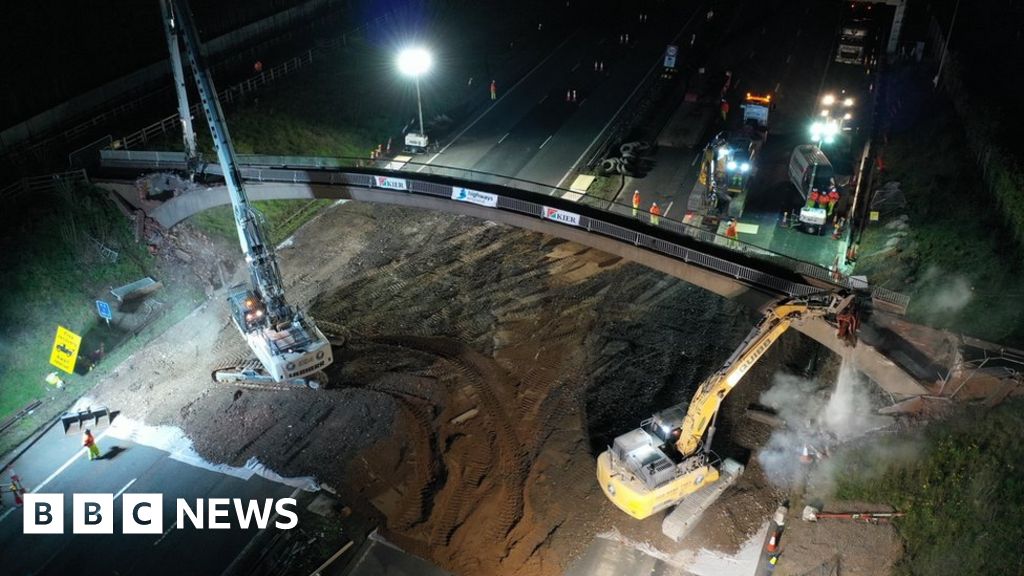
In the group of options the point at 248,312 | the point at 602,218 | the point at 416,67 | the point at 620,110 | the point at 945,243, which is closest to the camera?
the point at 248,312

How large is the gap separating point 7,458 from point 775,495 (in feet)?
90.2

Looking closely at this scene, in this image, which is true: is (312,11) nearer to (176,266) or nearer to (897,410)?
(176,266)

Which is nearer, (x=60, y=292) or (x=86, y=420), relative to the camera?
(x=86, y=420)

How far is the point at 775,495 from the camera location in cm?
2395

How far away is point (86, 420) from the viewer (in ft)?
91.9

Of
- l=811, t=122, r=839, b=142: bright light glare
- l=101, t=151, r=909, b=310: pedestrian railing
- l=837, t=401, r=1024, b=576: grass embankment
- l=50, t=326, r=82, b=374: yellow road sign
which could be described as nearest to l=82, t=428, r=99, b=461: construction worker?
l=50, t=326, r=82, b=374: yellow road sign

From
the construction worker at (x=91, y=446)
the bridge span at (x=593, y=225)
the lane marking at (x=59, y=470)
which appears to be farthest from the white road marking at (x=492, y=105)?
the construction worker at (x=91, y=446)

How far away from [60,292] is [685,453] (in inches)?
1130

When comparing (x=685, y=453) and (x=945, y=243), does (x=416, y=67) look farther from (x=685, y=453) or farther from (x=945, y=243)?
(x=945, y=243)

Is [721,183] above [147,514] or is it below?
above

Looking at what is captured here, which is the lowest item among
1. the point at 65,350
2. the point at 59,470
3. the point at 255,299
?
the point at 59,470

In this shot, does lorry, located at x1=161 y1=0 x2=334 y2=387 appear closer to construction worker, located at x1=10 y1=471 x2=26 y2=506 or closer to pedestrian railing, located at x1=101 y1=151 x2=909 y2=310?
pedestrian railing, located at x1=101 y1=151 x2=909 y2=310

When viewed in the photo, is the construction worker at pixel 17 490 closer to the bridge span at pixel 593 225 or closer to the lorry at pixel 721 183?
the bridge span at pixel 593 225

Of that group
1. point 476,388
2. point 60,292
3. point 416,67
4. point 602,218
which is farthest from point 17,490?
point 416,67
